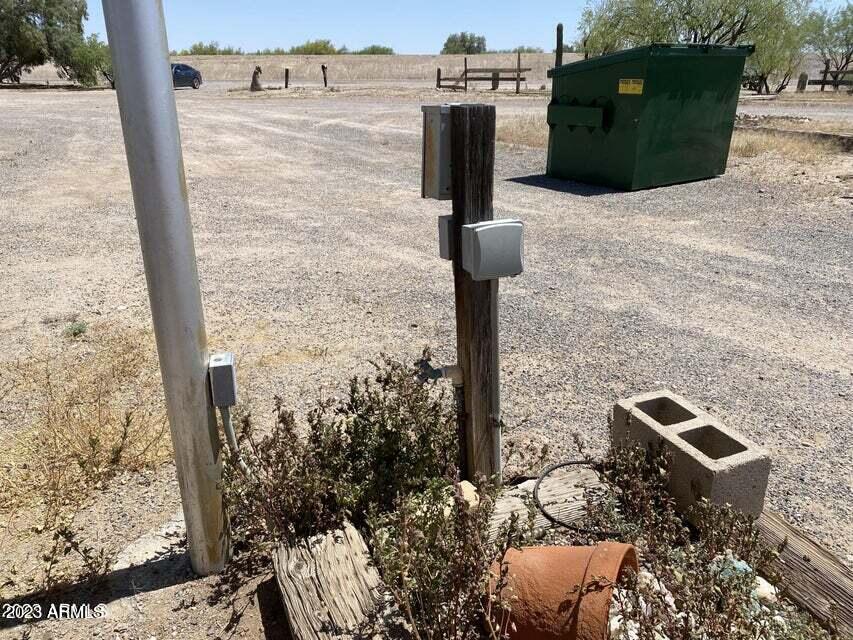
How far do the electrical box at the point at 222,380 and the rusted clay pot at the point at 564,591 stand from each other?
1039mm

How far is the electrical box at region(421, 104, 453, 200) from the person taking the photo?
2.36m

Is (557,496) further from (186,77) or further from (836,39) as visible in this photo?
(836,39)

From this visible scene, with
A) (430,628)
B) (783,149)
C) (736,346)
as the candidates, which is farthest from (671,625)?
(783,149)

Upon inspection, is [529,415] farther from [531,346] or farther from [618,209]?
[618,209]

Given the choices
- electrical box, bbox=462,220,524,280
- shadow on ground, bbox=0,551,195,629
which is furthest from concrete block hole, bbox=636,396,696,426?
A: shadow on ground, bbox=0,551,195,629

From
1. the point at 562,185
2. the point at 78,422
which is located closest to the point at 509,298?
the point at 78,422

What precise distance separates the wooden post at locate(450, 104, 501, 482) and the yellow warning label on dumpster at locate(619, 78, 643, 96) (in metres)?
7.41

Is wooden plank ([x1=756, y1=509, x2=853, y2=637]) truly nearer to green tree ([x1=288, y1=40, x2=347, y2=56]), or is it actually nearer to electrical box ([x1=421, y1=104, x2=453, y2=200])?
electrical box ([x1=421, y1=104, x2=453, y2=200])

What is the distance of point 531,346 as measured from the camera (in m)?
4.64

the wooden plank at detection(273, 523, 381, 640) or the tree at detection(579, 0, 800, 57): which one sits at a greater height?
the tree at detection(579, 0, 800, 57)

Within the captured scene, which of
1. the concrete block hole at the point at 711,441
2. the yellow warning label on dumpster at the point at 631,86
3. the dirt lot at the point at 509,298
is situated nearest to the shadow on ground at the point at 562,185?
the dirt lot at the point at 509,298

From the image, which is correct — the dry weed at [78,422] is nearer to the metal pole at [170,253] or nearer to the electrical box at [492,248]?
the metal pole at [170,253]

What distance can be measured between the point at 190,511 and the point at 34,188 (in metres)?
9.14

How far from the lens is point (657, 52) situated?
8.90m
